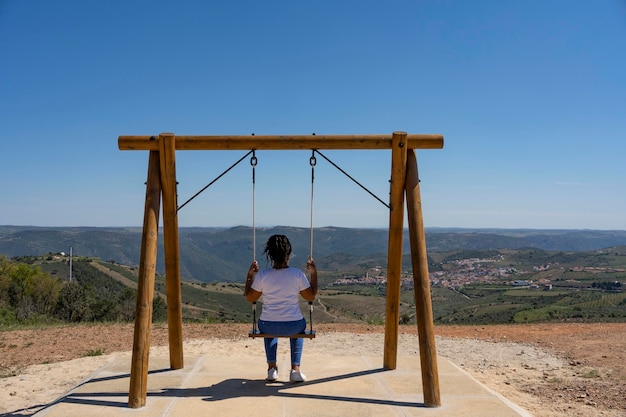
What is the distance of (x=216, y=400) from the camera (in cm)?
488

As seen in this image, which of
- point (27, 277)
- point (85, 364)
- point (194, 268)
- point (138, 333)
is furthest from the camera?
point (194, 268)

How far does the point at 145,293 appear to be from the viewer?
16.2 ft

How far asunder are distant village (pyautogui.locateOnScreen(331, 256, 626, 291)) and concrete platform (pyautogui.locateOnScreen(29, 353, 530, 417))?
53287 mm

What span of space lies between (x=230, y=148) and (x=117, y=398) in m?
2.85

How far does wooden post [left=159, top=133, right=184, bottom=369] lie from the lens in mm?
5422

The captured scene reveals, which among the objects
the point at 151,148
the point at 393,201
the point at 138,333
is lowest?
the point at 138,333

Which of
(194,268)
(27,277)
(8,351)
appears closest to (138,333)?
(8,351)

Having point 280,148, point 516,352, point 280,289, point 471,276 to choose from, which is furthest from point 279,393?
point 471,276

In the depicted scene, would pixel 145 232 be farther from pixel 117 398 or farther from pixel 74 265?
pixel 74 265

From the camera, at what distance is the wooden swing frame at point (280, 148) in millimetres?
4871

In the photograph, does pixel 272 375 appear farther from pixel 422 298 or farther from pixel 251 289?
pixel 422 298

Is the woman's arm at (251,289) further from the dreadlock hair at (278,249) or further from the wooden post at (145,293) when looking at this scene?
the wooden post at (145,293)

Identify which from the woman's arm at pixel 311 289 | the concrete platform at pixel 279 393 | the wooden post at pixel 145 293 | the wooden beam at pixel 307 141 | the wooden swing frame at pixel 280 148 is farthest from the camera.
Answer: the wooden beam at pixel 307 141

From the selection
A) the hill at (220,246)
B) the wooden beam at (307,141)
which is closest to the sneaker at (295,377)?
the wooden beam at (307,141)
